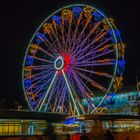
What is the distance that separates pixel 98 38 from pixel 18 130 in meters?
15.9

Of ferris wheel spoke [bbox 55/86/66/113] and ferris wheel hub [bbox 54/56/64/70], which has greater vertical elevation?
ferris wheel hub [bbox 54/56/64/70]

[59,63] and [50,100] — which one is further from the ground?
[59,63]

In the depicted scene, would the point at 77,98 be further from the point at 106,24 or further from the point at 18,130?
the point at 18,130

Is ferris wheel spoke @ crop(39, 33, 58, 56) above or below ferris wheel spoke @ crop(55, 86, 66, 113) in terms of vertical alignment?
above

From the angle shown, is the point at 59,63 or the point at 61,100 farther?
the point at 59,63

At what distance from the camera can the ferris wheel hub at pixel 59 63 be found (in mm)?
43156

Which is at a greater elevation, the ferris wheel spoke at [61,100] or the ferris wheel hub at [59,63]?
the ferris wheel hub at [59,63]

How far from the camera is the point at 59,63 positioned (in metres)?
43.6

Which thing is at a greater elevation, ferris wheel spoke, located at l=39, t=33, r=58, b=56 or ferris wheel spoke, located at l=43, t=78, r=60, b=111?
ferris wheel spoke, located at l=39, t=33, r=58, b=56

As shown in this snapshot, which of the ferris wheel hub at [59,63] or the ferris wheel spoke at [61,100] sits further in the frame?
the ferris wheel hub at [59,63]

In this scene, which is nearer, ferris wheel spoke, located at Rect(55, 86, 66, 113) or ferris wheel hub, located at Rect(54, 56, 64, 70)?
ferris wheel spoke, located at Rect(55, 86, 66, 113)

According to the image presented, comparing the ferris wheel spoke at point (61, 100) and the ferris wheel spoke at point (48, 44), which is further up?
the ferris wheel spoke at point (48, 44)

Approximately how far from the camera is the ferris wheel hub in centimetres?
4316

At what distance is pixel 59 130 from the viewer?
32.6 meters
